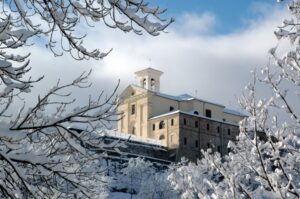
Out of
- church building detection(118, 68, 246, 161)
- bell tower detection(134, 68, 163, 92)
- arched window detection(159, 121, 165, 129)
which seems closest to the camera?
church building detection(118, 68, 246, 161)

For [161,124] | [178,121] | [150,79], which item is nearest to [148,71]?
[150,79]

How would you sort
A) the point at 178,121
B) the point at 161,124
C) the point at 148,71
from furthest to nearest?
1. the point at 148,71
2. the point at 161,124
3. the point at 178,121

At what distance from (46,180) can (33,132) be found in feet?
1.48

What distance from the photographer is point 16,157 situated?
415 centimetres

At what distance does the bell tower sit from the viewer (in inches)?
3105

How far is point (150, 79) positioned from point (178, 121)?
41.1ft

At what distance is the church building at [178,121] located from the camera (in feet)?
226

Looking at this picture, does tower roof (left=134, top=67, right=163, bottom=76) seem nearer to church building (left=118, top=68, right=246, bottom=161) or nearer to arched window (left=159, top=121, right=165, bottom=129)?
church building (left=118, top=68, right=246, bottom=161)

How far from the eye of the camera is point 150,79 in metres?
79.2

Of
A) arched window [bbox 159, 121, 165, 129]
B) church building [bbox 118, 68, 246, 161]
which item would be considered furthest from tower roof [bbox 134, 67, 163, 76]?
arched window [bbox 159, 121, 165, 129]

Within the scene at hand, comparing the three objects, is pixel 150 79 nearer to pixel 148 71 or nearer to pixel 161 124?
pixel 148 71

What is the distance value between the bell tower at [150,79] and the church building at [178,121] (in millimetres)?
1482

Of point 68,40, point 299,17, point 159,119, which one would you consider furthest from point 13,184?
point 159,119

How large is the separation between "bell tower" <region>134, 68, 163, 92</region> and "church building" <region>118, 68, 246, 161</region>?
A: 148 cm
